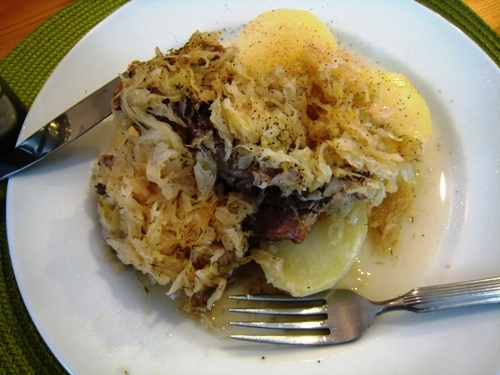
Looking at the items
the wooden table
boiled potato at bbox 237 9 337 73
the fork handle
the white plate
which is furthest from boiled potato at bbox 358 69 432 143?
the wooden table

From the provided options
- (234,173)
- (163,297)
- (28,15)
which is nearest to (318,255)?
(234,173)

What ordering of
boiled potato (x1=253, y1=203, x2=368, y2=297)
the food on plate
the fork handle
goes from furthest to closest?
boiled potato (x1=253, y1=203, x2=368, y2=297) < the food on plate < the fork handle

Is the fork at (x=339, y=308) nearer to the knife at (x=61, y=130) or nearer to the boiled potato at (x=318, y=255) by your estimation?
the boiled potato at (x=318, y=255)

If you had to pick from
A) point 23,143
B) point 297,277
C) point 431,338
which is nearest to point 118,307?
point 297,277

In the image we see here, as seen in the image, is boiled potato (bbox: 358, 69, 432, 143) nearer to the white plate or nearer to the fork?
the white plate

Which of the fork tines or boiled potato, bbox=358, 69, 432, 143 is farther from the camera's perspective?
boiled potato, bbox=358, 69, 432, 143

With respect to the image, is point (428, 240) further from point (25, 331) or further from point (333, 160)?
point (25, 331)

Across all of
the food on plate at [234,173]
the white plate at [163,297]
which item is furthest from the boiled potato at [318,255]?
the white plate at [163,297]
